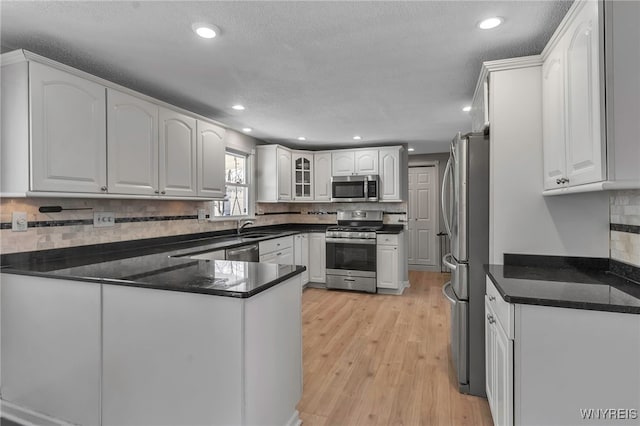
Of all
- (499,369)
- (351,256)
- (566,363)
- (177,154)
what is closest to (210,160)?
(177,154)

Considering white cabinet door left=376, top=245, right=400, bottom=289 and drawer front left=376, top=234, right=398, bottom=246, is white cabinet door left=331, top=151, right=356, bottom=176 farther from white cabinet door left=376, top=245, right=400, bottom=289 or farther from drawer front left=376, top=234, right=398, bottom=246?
white cabinet door left=376, top=245, right=400, bottom=289

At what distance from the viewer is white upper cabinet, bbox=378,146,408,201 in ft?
A: 16.3

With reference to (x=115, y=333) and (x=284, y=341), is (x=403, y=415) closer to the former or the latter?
(x=284, y=341)

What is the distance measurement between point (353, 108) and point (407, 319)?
235 centimetres

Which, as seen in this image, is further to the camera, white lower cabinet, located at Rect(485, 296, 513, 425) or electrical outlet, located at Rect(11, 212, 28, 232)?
electrical outlet, located at Rect(11, 212, 28, 232)

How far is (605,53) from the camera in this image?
1.29 m

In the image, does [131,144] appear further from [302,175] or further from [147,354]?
[302,175]

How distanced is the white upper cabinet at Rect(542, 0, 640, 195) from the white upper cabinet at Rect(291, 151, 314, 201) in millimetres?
3987

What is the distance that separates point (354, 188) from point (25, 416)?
13.7ft

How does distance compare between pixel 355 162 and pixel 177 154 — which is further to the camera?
A: pixel 355 162

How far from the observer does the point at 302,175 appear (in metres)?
5.35

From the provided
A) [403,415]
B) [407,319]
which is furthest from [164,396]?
[407,319]

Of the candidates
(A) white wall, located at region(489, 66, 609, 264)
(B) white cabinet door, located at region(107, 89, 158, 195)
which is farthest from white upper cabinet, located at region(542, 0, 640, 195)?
(B) white cabinet door, located at region(107, 89, 158, 195)

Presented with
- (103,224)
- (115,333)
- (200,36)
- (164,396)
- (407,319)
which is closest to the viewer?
(164,396)
